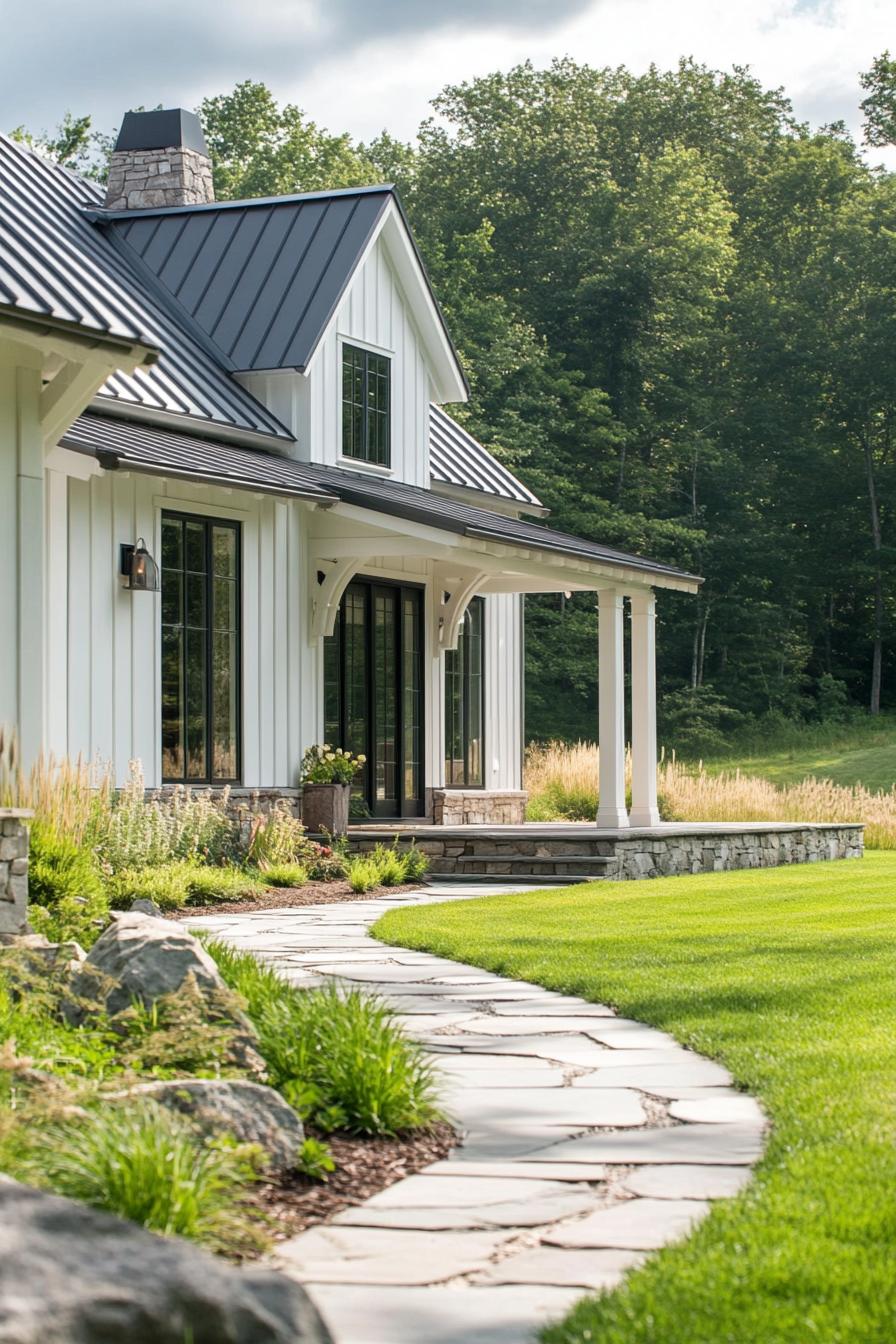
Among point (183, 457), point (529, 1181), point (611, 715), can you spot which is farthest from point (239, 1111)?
point (611, 715)

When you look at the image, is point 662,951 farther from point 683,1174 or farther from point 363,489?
point 363,489

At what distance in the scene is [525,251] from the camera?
43.0 metres

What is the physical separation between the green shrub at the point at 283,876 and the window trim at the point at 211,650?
1145 millimetres

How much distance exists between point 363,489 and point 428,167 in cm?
3228

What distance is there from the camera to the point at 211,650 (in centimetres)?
1395

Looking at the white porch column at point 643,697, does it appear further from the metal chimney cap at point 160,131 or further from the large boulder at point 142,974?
the large boulder at point 142,974

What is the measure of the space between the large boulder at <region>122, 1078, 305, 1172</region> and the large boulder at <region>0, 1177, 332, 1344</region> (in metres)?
1.77

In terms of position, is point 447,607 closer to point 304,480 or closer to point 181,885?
point 304,480

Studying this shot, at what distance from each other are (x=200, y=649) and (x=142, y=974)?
8504 mm

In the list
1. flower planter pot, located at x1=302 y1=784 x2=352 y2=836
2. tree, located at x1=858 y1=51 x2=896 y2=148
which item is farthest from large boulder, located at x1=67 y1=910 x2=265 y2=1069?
tree, located at x1=858 y1=51 x2=896 y2=148

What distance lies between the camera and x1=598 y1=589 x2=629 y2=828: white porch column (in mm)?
15938

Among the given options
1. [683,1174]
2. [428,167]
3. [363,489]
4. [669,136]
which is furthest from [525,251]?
[683,1174]

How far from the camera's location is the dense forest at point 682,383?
124 ft


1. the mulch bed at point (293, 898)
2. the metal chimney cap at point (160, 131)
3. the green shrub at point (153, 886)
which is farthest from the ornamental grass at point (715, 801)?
the green shrub at point (153, 886)
